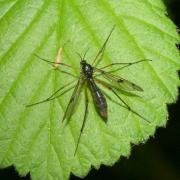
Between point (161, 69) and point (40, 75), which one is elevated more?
point (161, 69)

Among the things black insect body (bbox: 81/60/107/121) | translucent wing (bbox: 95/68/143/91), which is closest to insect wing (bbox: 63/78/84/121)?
black insect body (bbox: 81/60/107/121)

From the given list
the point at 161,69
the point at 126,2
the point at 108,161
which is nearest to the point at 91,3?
the point at 126,2

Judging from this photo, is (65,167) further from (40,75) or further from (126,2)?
(126,2)

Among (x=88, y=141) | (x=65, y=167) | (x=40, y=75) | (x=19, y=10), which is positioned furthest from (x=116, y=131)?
(x=19, y=10)

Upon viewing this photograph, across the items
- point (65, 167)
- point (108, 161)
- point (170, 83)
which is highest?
point (170, 83)

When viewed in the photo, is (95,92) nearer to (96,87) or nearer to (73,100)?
(96,87)

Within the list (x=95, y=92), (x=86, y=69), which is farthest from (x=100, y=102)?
(x=86, y=69)

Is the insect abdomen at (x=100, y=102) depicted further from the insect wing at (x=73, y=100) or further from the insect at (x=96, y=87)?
the insect wing at (x=73, y=100)
